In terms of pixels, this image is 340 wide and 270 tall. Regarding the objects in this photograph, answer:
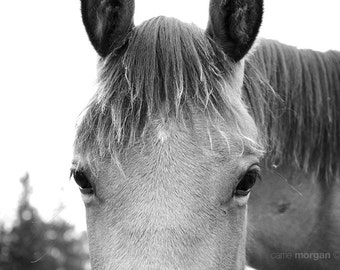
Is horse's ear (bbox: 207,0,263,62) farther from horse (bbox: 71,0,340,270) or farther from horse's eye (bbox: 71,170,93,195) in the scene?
horse's eye (bbox: 71,170,93,195)

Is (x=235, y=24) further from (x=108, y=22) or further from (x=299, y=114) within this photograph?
(x=299, y=114)

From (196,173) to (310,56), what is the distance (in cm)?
255

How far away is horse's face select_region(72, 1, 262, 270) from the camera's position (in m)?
3.16

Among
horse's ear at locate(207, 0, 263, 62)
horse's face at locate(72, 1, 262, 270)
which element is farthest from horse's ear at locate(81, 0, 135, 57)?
horse's ear at locate(207, 0, 263, 62)

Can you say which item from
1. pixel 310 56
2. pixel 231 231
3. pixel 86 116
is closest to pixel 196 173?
pixel 231 231

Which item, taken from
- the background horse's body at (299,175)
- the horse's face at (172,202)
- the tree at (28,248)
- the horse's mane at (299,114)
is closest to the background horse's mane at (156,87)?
the horse's face at (172,202)

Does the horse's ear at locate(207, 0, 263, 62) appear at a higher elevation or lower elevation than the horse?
higher

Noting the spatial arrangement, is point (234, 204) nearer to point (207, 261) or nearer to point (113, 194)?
point (207, 261)

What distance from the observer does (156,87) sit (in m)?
3.65

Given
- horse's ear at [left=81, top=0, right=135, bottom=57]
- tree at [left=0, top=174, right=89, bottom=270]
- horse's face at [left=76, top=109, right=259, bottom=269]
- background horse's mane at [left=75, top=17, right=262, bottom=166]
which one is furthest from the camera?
tree at [left=0, top=174, right=89, bottom=270]

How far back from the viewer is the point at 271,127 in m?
4.83

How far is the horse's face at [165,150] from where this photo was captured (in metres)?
3.16

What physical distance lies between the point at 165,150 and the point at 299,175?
209cm

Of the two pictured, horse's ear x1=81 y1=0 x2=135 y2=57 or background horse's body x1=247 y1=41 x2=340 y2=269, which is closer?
horse's ear x1=81 y1=0 x2=135 y2=57
